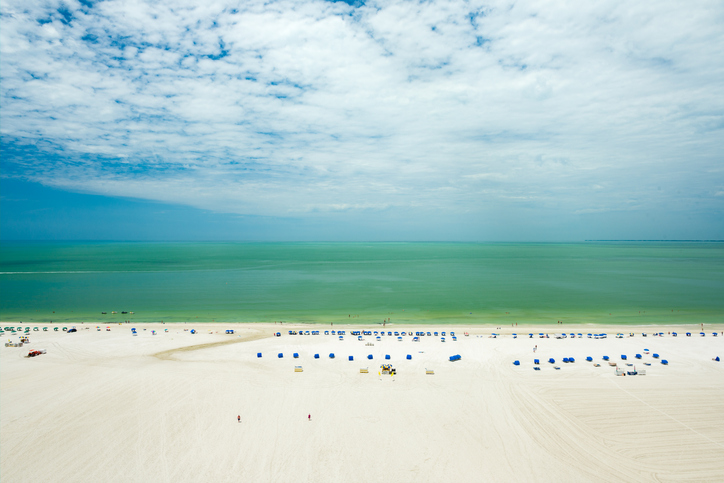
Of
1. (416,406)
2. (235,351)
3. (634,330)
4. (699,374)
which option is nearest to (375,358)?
(416,406)

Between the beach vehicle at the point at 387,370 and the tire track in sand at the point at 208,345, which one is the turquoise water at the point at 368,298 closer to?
the tire track in sand at the point at 208,345

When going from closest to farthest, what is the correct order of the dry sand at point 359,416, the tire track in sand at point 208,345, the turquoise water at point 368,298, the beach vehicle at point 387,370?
the dry sand at point 359,416, the beach vehicle at point 387,370, the tire track in sand at point 208,345, the turquoise water at point 368,298

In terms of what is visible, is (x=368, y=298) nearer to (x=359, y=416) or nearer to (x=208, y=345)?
(x=208, y=345)

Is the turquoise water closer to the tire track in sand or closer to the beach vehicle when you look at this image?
the tire track in sand

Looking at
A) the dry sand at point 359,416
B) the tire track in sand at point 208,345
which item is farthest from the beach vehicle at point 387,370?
the tire track in sand at point 208,345

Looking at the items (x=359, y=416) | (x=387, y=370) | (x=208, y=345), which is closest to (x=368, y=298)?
(x=208, y=345)

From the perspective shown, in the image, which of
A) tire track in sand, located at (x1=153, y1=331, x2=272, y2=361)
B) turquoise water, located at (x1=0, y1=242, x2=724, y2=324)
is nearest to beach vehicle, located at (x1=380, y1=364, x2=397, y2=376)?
tire track in sand, located at (x1=153, y1=331, x2=272, y2=361)

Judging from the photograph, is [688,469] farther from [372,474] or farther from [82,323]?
[82,323]


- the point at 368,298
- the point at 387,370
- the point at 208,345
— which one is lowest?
the point at 387,370
